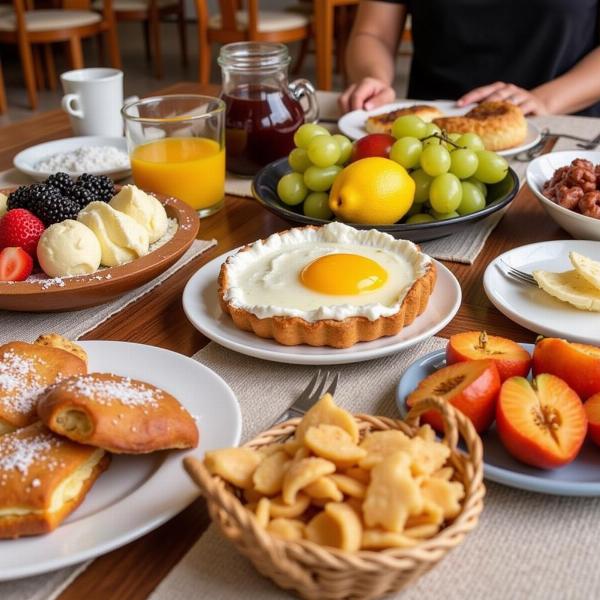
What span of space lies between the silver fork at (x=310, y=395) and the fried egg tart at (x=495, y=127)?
3.26 ft

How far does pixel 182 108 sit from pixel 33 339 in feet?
2.43

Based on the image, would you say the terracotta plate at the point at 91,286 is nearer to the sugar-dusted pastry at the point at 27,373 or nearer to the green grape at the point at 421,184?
the sugar-dusted pastry at the point at 27,373

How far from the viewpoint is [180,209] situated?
1.24 m

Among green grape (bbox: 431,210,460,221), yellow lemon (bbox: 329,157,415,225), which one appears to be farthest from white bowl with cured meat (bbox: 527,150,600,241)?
yellow lemon (bbox: 329,157,415,225)

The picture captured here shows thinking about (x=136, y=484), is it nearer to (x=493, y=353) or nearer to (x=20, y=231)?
(x=493, y=353)

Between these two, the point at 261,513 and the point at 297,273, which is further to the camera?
the point at 297,273

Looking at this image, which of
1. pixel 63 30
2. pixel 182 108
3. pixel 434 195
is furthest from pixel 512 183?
pixel 63 30

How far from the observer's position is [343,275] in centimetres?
101

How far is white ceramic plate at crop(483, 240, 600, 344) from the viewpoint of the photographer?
98 centimetres

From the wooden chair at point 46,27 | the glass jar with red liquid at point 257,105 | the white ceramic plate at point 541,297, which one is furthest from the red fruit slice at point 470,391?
the wooden chair at point 46,27

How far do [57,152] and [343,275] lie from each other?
1.00 metres

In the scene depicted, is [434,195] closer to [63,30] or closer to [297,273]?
[297,273]

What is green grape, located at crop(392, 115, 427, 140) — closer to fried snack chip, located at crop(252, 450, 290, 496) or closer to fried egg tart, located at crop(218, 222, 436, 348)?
fried egg tart, located at crop(218, 222, 436, 348)

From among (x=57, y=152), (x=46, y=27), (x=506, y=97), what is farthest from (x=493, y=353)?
(x=46, y=27)
